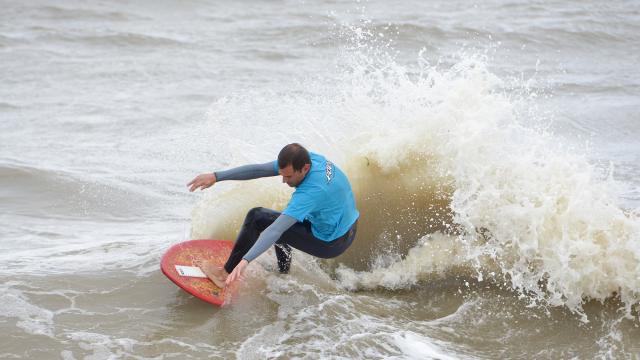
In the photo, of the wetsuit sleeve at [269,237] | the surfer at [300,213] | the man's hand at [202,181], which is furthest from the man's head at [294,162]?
the man's hand at [202,181]

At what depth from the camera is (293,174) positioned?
573 cm

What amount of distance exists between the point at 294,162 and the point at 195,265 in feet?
4.78

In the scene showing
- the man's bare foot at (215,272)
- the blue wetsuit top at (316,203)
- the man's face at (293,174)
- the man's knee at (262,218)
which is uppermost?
the man's face at (293,174)

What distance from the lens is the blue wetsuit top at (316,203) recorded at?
18.4 feet

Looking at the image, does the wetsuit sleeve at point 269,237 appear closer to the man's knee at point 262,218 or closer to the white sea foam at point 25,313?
the man's knee at point 262,218

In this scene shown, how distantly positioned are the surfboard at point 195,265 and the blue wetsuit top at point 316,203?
73cm

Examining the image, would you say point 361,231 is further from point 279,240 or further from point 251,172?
point 251,172

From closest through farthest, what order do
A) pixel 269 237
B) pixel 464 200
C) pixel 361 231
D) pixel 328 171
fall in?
pixel 269 237
pixel 328 171
pixel 464 200
pixel 361 231

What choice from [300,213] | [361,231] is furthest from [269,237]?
[361,231]

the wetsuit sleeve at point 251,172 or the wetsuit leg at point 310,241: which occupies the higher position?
the wetsuit sleeve at point 251,172

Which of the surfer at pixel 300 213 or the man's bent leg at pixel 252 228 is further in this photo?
the man's bent leg at pixel 252 228

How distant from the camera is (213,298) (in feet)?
19.8

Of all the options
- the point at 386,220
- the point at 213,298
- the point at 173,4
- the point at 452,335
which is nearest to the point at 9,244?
the point at 213,298

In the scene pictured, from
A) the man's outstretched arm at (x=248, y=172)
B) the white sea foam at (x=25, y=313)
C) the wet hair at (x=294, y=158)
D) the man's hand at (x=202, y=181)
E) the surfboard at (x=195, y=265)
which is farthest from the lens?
the man's outstretched arm at (x=248, y=172)
